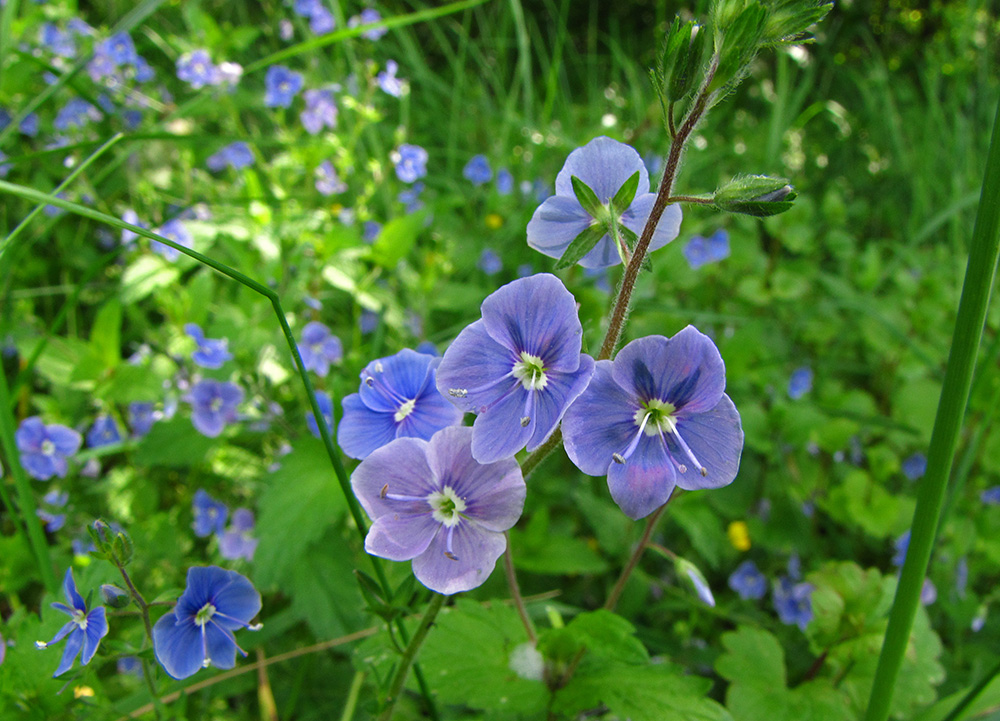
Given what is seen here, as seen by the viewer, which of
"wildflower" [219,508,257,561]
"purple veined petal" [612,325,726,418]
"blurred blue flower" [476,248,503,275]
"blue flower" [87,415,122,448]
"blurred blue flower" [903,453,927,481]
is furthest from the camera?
"blurred blue flower" [476,248,503,275]

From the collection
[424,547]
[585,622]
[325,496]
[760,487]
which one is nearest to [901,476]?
[760,487]

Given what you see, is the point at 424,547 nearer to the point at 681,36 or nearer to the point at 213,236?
the point at 681,36

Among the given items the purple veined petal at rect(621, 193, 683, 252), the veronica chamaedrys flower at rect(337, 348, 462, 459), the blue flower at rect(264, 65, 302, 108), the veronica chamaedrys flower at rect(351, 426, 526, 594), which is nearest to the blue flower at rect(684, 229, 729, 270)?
the blue flower at rect(264, 65, 302, 108)

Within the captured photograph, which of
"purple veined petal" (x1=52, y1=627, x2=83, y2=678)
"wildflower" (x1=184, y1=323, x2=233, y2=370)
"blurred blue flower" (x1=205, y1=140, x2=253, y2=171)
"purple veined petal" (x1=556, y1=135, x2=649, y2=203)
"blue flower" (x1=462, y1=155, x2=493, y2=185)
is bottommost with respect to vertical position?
"blue flower" (x1=462, y1=155, x2=493, y2=185)

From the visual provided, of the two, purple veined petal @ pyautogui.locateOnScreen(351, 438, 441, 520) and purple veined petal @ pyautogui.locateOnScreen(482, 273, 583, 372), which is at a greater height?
purple veined petal @ pyautogui.locateOnScreen(482, 273, 583, 372)

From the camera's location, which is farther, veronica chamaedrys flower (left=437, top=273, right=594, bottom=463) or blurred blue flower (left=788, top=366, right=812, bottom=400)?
blurred blue flower (left=788, top=366, right=812, bottom=400)

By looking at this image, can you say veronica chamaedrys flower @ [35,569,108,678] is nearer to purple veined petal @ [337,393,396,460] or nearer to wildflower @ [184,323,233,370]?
purple veined petal @ [337,393,396,460]
